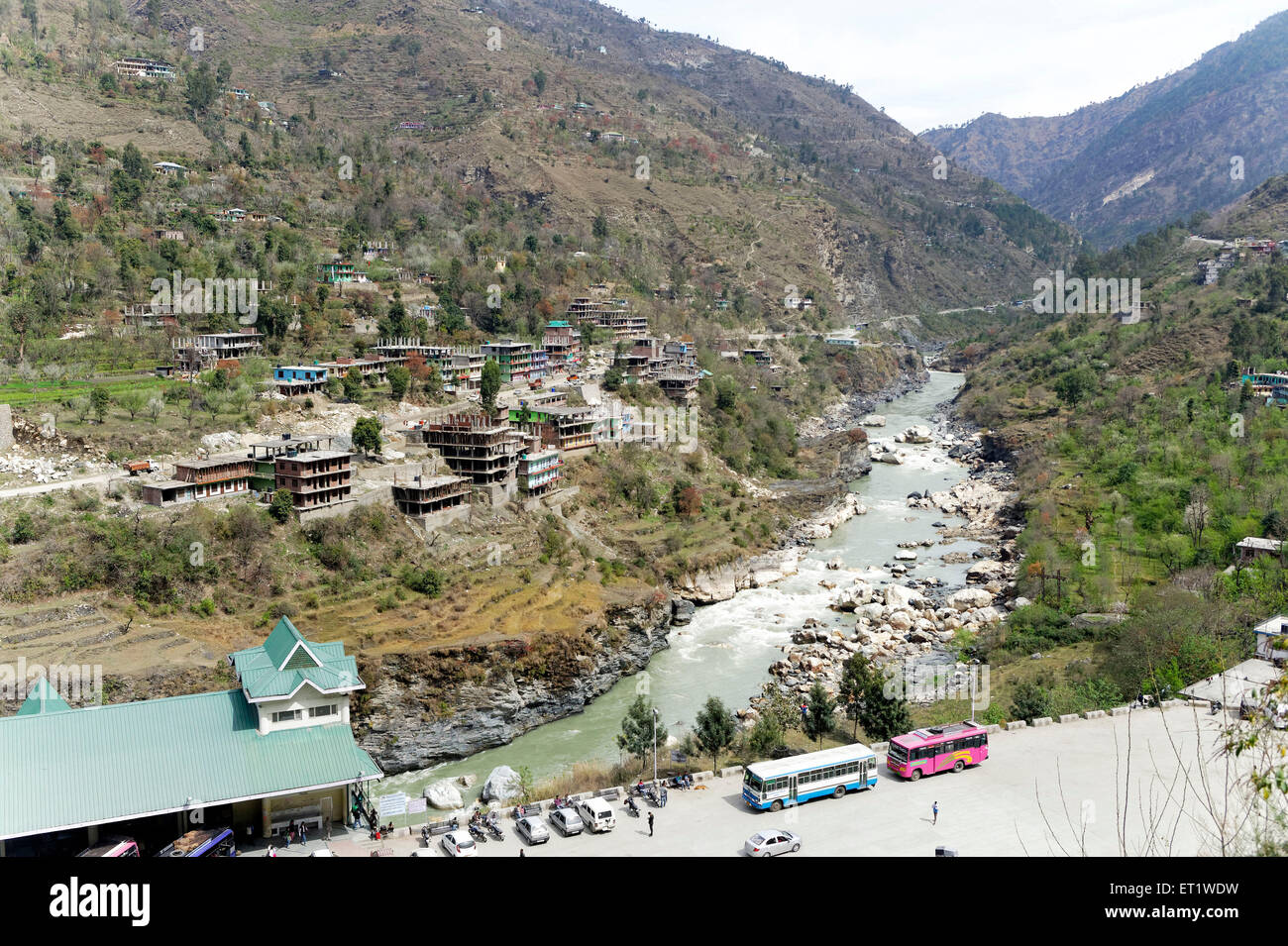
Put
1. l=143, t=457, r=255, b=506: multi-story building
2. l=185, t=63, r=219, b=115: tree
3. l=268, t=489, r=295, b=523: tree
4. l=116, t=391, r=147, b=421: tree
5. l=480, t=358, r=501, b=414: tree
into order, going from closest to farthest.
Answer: l=143, t=457, r=255, b=506: multi-story building, l=268, t=489, r=295, b=523: tree, l=116, t=391, r=147, b=421: tree, l=480, t=358, r=501, b=414: tree, l=185, t=63, r=219, b=115: tree

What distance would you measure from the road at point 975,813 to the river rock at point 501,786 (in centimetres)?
591

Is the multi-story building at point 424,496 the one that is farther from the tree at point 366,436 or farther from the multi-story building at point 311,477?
the multi-story building at point 311,477

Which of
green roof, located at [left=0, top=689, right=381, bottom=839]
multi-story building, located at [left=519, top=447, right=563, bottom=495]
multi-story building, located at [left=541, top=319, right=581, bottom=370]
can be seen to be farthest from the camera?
multi-story building, located at [left=541, top=319, right=581, bottom=370]

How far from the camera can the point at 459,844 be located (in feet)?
39.8

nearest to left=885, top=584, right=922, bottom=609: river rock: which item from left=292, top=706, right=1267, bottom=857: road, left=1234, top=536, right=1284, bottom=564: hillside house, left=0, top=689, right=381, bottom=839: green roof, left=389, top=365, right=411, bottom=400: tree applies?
left=1234, top=536, right=1284, bottom=564: hillside house

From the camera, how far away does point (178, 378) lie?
33.5m

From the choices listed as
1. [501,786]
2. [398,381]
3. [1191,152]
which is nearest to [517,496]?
[398,381]

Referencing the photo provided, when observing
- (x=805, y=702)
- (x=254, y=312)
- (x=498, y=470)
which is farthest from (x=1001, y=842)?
(x=254, y=312)

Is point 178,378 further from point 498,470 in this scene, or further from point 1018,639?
point 1018,639

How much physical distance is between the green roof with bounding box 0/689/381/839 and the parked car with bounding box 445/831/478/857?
2210 millimetres

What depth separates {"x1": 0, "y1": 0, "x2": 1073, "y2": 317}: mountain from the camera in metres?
60.5

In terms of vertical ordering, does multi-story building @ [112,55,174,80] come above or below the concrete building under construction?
above

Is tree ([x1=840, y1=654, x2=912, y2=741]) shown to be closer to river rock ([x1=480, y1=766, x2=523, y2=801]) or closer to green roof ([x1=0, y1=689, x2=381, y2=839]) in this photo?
river rock ([x1=480, y1=766, x2=523, y2=801])

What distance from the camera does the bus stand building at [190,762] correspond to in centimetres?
1236
